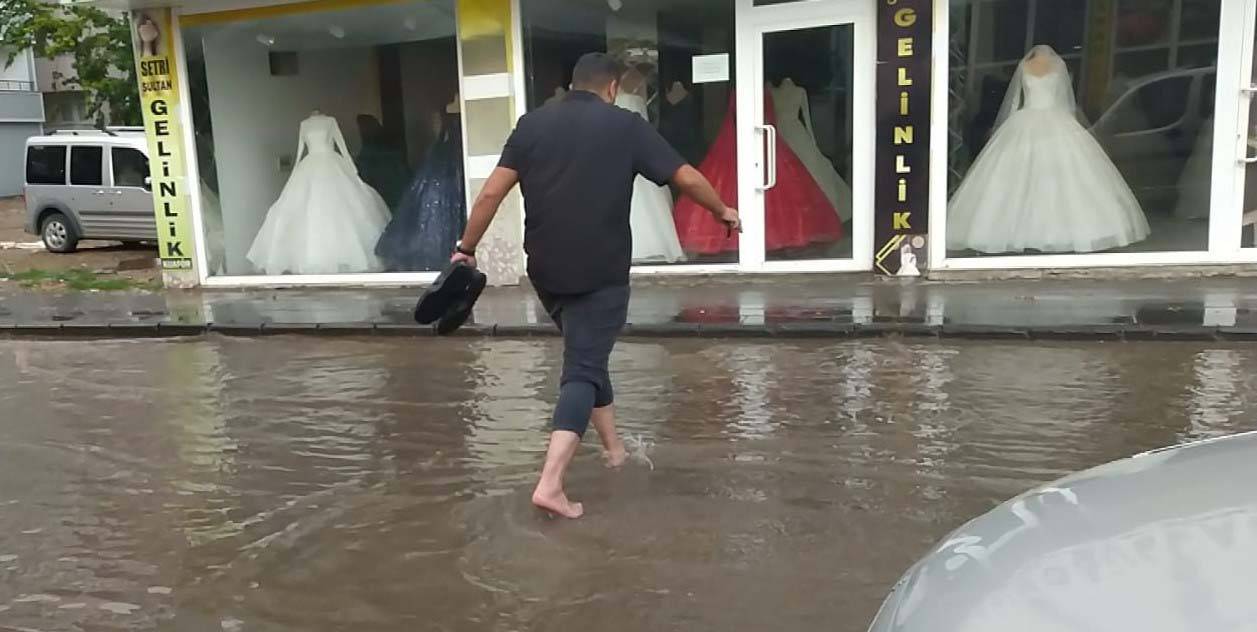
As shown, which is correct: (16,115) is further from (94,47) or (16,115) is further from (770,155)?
(770,155)

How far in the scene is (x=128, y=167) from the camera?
1716cm

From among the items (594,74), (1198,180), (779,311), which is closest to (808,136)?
(779,311)

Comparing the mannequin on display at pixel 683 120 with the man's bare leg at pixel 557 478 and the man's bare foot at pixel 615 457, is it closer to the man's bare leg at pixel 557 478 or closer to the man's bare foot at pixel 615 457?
the man's bare foot at pixel 615 457

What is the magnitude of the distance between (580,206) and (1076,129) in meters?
7.05

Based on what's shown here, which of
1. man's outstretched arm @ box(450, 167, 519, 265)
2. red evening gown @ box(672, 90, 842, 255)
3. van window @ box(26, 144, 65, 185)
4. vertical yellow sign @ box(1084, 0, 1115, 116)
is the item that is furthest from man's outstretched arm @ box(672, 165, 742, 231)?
van window @ box(26, 144, 65, 185)

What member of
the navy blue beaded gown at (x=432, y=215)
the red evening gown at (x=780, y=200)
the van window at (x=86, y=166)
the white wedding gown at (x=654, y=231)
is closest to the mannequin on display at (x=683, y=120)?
the red evening gown at (x=780, y=200)

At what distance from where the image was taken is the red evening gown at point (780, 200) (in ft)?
33.6

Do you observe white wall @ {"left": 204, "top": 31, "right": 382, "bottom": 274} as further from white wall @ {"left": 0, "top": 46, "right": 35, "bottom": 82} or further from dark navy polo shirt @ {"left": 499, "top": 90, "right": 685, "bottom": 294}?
white wall @ {"left": 0, "top": 46, "right": 35, "bottom": 82}

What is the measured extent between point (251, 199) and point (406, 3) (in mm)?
3313

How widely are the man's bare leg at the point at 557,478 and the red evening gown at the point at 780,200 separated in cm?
618

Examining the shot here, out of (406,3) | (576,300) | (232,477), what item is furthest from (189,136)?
(576,300)

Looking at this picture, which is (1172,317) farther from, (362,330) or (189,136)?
(189,136)

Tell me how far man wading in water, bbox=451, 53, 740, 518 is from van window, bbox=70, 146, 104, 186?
15438 millimetres

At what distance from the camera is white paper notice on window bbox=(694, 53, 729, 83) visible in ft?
33.7
